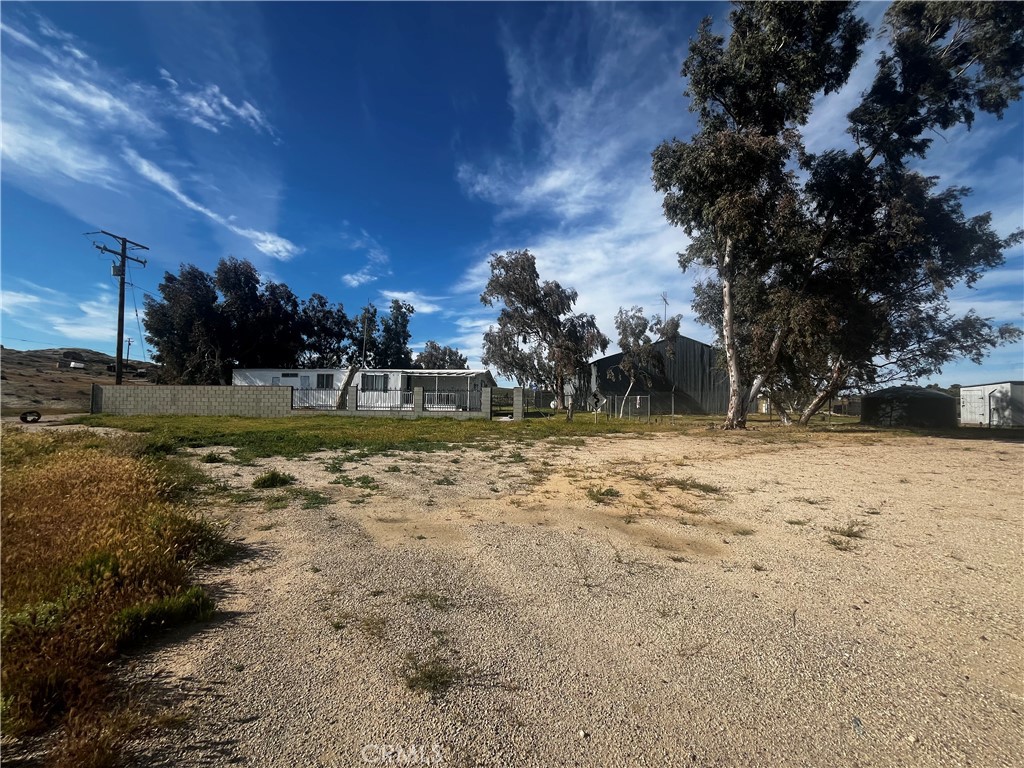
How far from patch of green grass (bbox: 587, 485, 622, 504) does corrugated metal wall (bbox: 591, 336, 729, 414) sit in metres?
32.2

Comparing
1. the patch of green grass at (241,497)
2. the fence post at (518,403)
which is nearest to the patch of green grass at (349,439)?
the patch of green grass at (241,497)

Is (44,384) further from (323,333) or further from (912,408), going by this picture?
(912,408)

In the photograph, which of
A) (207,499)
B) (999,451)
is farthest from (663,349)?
(207,499)

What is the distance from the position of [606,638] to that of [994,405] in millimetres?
41189

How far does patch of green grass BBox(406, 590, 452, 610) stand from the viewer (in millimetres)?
3613

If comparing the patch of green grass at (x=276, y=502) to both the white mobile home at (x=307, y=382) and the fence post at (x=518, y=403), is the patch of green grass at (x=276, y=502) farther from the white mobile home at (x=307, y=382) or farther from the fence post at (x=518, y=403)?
the white mobile home at (x=307, y=382)

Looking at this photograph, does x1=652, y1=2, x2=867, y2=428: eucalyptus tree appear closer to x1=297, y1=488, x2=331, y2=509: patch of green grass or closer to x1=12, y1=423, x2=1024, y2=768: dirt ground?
x1=12, y1=423, x2=1024, y2=768: dirt ground

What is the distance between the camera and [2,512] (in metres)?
4.23

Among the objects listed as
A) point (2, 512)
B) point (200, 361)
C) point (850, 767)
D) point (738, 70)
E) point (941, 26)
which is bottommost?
point (850, 767)

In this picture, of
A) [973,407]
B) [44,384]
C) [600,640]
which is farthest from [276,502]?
[973,407]

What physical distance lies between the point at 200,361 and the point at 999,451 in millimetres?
50156

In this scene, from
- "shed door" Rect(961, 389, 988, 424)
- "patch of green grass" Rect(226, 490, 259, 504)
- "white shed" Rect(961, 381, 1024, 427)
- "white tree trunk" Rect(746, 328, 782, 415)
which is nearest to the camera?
"patch of green grass" Rect(226, 490, 259, 504)

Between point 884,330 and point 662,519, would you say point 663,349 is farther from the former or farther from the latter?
point 662,519

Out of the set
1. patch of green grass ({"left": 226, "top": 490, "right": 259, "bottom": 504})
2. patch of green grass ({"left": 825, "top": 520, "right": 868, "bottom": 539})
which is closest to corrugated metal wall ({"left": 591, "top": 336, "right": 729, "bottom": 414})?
patch of green grass ({"left": 825, "top": 520, "right": 868, "bottom": 539})
